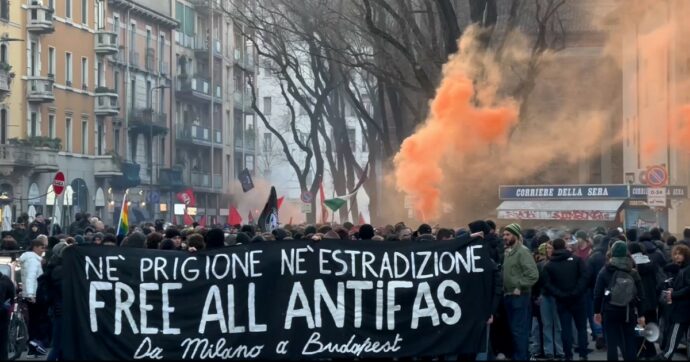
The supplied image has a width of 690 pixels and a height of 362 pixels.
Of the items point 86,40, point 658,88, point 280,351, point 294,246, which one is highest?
point 86,40

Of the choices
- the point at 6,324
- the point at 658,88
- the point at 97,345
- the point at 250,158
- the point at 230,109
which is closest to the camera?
the point at 97,345

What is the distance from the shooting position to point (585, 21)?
184 ft

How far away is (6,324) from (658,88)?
33772mm

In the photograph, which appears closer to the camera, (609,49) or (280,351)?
(280,351)

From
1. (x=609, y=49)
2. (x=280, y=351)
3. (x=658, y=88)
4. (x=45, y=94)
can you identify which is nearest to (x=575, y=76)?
(x=609, y=49)

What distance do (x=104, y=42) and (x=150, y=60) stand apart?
33.1ft

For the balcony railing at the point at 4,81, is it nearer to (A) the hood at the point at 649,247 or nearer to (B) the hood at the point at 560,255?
(A) the hood at the point at 649,247

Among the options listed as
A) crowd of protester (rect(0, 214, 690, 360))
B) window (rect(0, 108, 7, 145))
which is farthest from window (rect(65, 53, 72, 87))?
crowd of protester (rect(0, 214, 690, 360))

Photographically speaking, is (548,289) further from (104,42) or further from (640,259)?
Result: (104,42)

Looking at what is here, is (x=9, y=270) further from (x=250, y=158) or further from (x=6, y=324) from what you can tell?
(x=250, y=158)

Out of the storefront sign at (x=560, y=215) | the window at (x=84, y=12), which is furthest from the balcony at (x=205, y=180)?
the storefront sign at (x=560, y=215)

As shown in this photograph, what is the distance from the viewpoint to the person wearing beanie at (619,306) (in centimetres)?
1612

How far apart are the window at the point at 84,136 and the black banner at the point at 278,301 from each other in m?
56.1

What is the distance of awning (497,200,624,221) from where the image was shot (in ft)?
118
